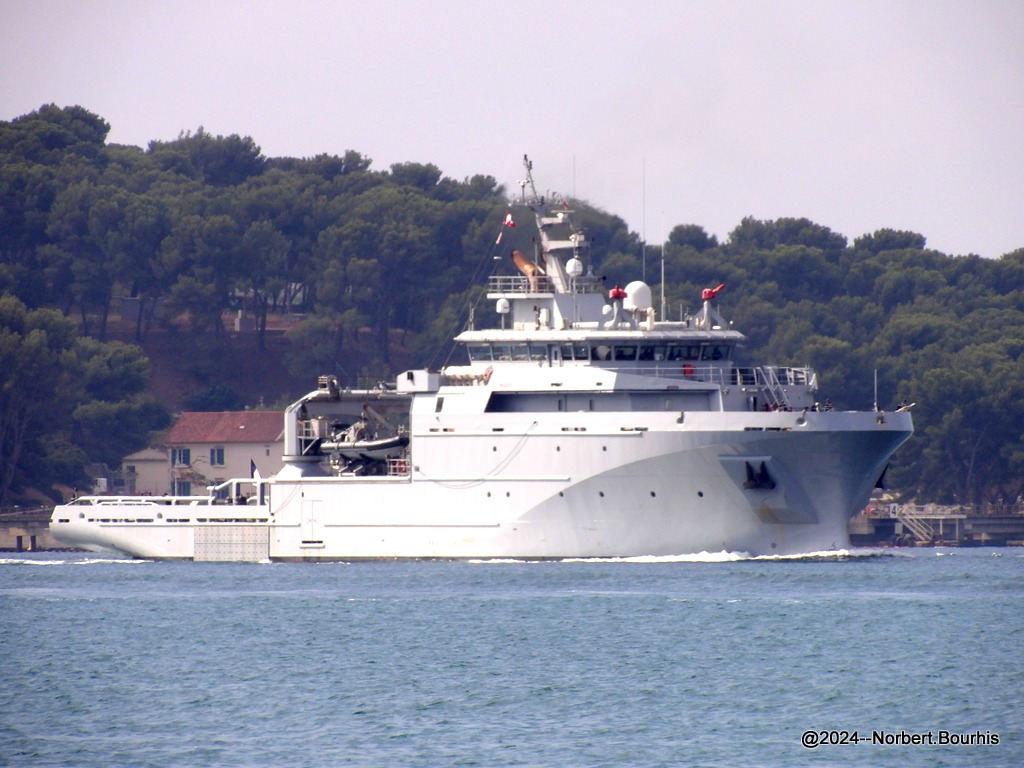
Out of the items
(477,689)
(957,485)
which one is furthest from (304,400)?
(957,485)

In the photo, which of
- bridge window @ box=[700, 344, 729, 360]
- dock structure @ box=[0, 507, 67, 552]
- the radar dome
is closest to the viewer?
bridge window @ box=[700, 344, 729, 360]

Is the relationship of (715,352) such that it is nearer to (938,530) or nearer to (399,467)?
(399,467)

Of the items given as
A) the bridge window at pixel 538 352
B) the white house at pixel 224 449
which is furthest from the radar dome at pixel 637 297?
the white house at pixel 224 449

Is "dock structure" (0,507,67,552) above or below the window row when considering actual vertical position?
below

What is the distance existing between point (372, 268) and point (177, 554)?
41457mm

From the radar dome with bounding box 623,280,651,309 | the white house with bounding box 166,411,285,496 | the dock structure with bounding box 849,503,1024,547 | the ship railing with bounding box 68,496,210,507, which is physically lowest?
the dock structure with bounding box 849,503,1024,547

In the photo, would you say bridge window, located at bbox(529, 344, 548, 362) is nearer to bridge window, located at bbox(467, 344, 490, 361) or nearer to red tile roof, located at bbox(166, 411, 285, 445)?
bridge window, located at bbox(467, 344, 490, 361)

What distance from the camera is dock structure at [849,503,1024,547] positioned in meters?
71.8

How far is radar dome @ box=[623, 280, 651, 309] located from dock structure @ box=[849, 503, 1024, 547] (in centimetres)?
2479

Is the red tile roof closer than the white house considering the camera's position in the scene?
No

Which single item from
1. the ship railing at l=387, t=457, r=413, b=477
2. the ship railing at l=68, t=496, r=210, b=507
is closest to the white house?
the ship railing at l=68, t=496, r=210, b=507

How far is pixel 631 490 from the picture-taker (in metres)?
44.7

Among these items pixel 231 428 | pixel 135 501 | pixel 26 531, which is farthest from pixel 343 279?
pixel 135 501

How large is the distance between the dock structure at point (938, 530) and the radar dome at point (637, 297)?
81.3 feet
